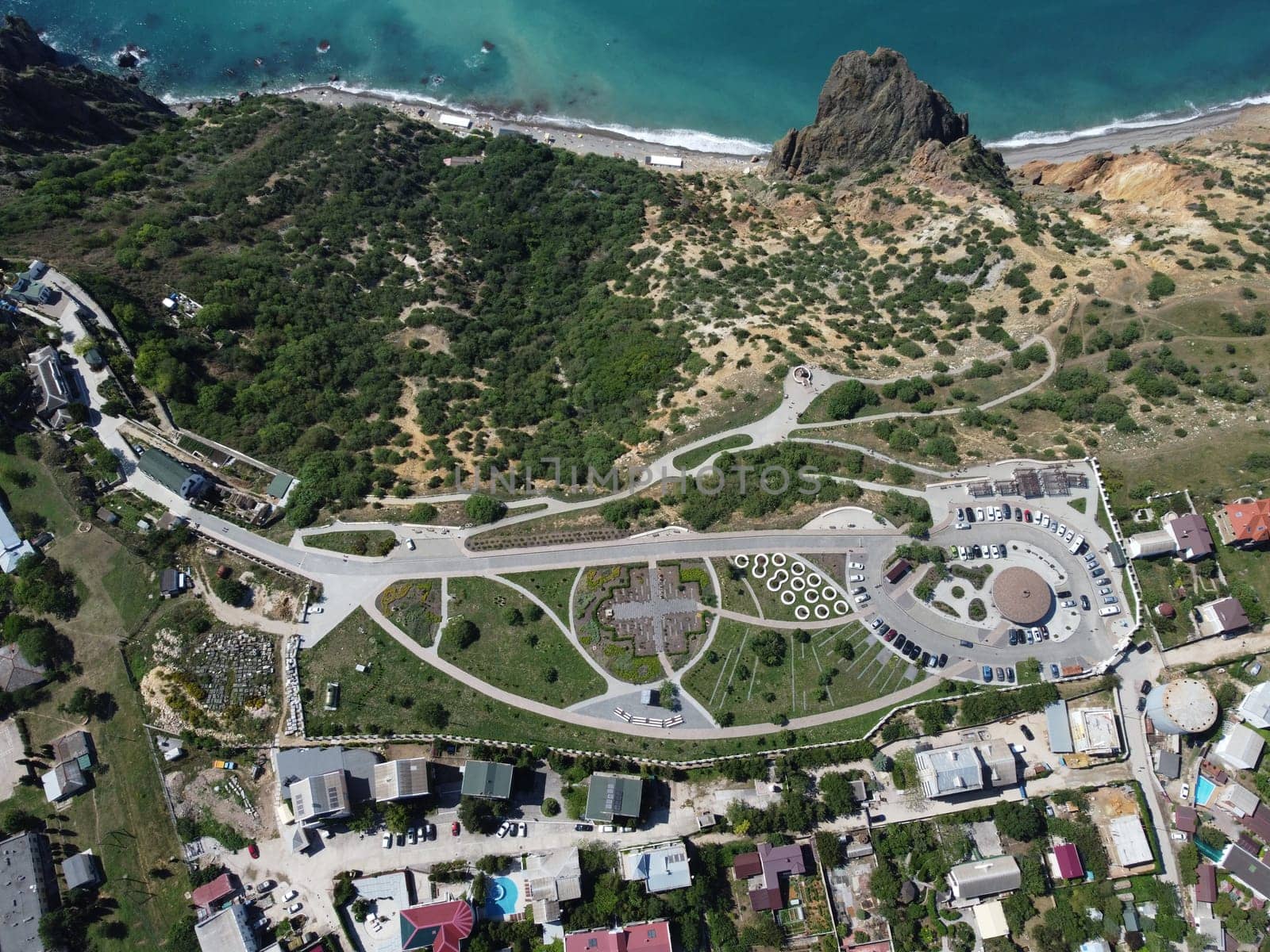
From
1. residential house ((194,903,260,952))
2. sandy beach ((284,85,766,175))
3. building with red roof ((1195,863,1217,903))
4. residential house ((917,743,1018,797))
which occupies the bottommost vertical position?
building with red roof ((1195,863,1217,903))

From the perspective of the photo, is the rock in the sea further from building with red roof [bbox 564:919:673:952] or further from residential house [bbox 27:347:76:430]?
building with red roof [bbox 564:919:673:952]

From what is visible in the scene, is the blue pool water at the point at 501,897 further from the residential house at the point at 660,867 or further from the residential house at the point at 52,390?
the residential house at the point at 52,390

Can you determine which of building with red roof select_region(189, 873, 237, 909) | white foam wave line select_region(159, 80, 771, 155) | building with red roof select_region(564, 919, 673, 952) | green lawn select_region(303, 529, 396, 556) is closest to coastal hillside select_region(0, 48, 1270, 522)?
green lawn select_region(303, 529, 396, 556)

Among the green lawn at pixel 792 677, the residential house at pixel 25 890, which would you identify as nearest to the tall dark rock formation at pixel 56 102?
the residential house at pixel 25 890

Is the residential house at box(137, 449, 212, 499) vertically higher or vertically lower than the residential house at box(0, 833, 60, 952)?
higher

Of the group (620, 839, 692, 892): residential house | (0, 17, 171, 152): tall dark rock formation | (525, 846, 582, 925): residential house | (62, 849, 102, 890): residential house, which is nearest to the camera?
(525, 846, 582, 925): residential house

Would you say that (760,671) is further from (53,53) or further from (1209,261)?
(53,53)
